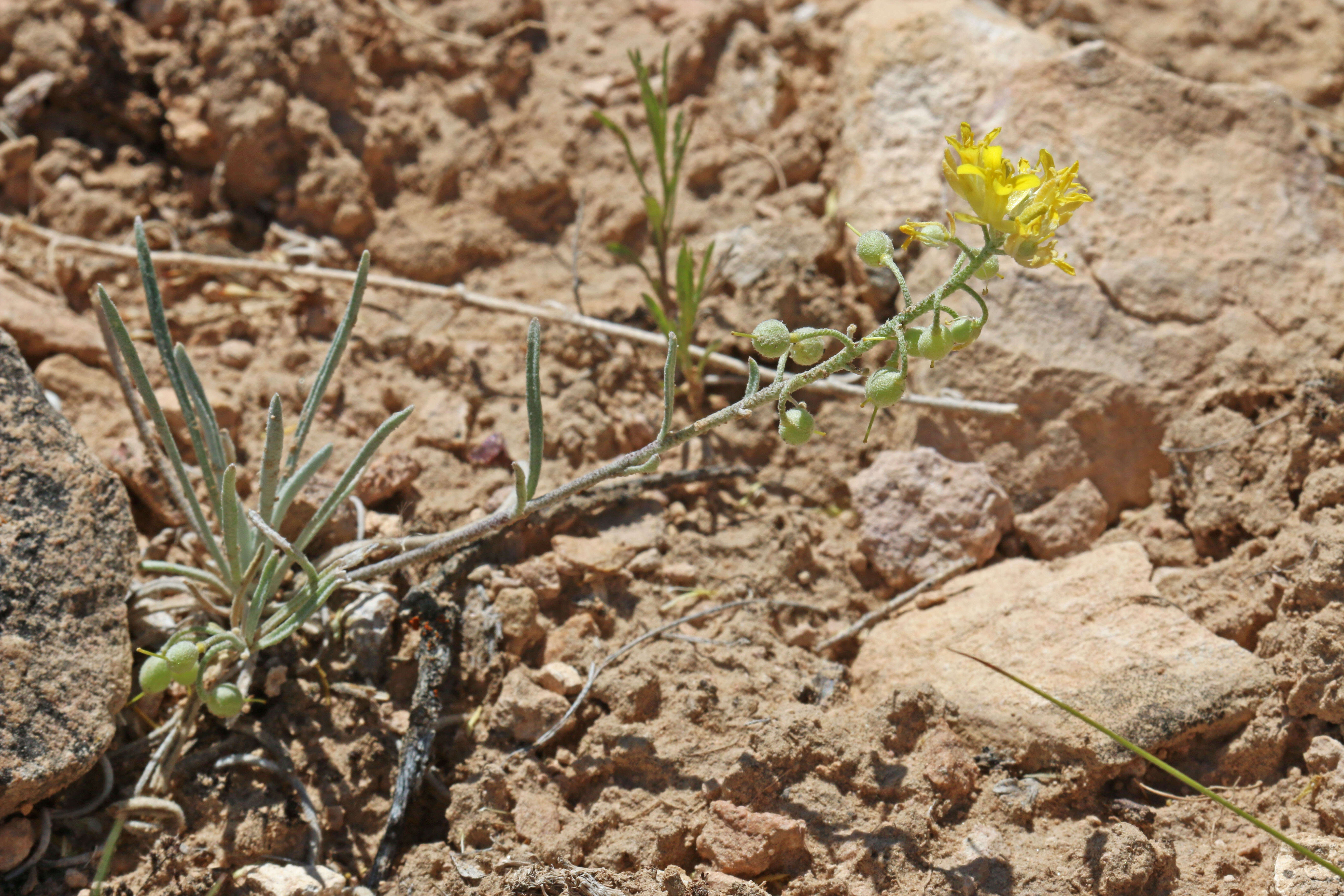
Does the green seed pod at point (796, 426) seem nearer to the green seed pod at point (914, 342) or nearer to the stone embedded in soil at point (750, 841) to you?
the green seed pod at point (914, 342)

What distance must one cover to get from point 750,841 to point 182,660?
1.21 metres

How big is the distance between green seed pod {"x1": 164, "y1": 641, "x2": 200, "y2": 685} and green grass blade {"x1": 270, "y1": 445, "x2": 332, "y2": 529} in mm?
349

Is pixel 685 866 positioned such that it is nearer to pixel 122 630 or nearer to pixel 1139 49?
pixel 122 630

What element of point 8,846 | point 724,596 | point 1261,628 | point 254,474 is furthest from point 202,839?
point 1261,628

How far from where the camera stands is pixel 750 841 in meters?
1.93

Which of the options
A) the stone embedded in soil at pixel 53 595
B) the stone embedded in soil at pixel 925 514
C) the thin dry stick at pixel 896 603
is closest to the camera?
the stone embedded in soil at pixel 53 595

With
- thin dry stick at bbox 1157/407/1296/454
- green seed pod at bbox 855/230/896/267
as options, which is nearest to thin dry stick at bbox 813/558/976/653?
thin dry stick at bbox 1157/407/1296/454

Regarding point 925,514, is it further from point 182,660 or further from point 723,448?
point 182,660

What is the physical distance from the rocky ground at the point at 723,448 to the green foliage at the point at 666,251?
12 centimetres

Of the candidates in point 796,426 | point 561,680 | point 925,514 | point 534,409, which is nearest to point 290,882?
point 561,680

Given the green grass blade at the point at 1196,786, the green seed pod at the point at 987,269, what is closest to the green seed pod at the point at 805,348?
the green seed pod at the point at 987,269

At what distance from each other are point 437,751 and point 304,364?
4.48 ft

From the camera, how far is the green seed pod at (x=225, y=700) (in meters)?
1.99

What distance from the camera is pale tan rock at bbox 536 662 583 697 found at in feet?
7.31
